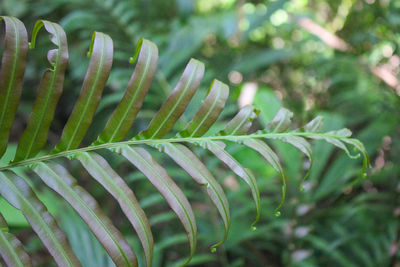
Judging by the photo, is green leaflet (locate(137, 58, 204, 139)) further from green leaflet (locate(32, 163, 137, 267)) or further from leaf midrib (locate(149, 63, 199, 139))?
green leaflet (locate(32, 163, 137, 267))

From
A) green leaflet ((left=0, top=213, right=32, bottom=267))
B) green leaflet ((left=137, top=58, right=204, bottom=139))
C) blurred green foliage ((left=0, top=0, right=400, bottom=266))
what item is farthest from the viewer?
blurred green foliage ((left=0, top=0, right=400, bottom=266))

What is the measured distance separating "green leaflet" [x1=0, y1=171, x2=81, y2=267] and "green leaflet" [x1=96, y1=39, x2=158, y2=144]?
12 cm

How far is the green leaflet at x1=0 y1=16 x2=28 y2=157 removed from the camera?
1.50 feet

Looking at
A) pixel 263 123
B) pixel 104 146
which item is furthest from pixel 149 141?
pixel 263 123

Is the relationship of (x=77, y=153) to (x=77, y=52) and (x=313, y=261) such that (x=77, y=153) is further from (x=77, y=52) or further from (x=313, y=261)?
(x=77, y=52)

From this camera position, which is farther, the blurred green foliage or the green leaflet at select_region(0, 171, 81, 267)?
the blurred green foliage

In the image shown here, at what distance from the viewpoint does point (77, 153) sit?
0.51m

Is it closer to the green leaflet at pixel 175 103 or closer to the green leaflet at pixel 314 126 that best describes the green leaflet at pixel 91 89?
the green leaflet at pixel 175 103

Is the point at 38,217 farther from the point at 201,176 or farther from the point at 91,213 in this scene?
the point at 201,176

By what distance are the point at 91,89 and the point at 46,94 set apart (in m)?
0.06

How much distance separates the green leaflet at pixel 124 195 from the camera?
0.45 metres

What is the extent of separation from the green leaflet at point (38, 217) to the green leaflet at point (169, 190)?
0.13m

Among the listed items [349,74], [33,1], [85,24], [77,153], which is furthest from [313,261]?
[33,1]

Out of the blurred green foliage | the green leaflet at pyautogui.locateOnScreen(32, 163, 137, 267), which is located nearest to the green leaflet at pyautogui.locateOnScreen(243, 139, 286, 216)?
the green leaflet at pyautogui.locateOnScreen(32, 163, 137, 267)
